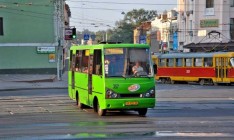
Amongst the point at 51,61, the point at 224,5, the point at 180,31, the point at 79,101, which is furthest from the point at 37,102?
the point at 180,31

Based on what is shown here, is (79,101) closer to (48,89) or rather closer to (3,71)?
(48,89)

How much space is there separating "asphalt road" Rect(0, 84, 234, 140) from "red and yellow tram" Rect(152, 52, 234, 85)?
2014 centimetres

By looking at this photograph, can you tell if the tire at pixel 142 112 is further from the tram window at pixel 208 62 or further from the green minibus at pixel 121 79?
the tram window at pixel 208 62

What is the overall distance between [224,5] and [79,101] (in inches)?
1726

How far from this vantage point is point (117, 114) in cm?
1797

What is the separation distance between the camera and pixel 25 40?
52938 mm

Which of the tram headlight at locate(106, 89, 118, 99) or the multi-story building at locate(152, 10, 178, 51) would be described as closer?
the tram headlight at locate(106, 89, 118, 99)

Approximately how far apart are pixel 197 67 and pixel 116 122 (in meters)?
29.6

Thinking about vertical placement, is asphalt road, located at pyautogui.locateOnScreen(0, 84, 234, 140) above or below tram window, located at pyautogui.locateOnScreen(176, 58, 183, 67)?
above

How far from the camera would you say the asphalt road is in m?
12.3

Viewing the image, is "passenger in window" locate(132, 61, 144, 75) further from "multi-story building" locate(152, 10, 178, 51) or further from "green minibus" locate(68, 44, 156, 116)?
"multi-story building" locate(152, 10, 178, 51)

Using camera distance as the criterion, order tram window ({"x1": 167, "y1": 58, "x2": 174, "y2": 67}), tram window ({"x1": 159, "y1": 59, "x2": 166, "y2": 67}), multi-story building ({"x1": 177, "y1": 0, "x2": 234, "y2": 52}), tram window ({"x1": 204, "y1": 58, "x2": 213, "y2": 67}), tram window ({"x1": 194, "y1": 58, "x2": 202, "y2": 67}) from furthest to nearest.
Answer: multi-story building ({"x1": 177, "y1": 0, "x2": 234, "y2": 52}) < tram window ({"x1": 159, "y1": 59, "x2": 166, "y2": 67}) < tram window ({"x1": 167, "y1": 58, "x2": 174, "y2": 67}) < tram window ({"x1": 194, "y1": 58, "x2": 202, "y2": 67}) < tram window ({"x1": 204, "y1": 58, "x2": 213, "y2": 67})

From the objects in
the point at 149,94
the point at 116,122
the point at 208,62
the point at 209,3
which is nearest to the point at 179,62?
the point at 208,62

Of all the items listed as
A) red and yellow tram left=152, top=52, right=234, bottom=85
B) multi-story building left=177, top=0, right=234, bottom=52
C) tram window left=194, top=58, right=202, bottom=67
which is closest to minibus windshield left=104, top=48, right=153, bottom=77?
red and yellow tram left=152, top=52, right=234, bottom=85
